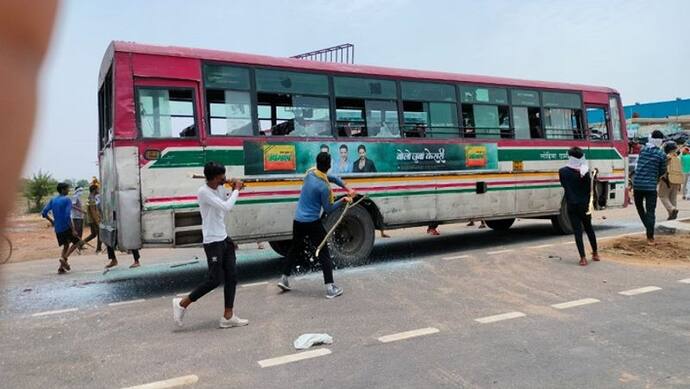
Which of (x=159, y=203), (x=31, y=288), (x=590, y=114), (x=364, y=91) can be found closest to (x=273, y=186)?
(x=159, y=203)

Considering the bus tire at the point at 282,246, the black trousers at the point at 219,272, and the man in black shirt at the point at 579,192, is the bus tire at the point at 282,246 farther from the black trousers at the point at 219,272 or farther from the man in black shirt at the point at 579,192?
the man in black shirt at the point at 579,192

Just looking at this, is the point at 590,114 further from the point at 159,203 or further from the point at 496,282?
the point at 159,203

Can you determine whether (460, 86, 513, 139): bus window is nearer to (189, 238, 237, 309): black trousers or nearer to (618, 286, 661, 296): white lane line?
(618, 286, 661, 296): white lane line

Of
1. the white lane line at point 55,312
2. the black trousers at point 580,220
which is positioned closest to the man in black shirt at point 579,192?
the black trousers at point 580,220

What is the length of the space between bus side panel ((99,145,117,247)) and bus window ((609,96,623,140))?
34.7ft

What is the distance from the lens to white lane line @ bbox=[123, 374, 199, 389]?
13.0ft

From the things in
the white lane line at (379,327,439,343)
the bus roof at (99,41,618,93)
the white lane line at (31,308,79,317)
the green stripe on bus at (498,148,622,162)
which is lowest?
the white lane line at (379,327,439,343)

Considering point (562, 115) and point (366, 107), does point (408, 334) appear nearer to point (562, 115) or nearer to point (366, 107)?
point (366, 107)

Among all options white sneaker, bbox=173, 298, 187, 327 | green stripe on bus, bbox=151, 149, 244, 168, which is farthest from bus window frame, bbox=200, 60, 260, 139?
white sneaker, bbox=173, 298, 187, 327

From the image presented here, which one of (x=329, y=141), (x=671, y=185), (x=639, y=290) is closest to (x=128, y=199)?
(x=329, y=141)

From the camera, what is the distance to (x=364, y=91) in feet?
29.6

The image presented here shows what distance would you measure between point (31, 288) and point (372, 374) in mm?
6537

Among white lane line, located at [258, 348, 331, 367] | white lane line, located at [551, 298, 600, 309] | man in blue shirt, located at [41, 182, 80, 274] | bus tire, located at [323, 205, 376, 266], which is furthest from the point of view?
man in blue shirt, located at [41, 182, 80, 274]

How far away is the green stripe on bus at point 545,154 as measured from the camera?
1062 cm
